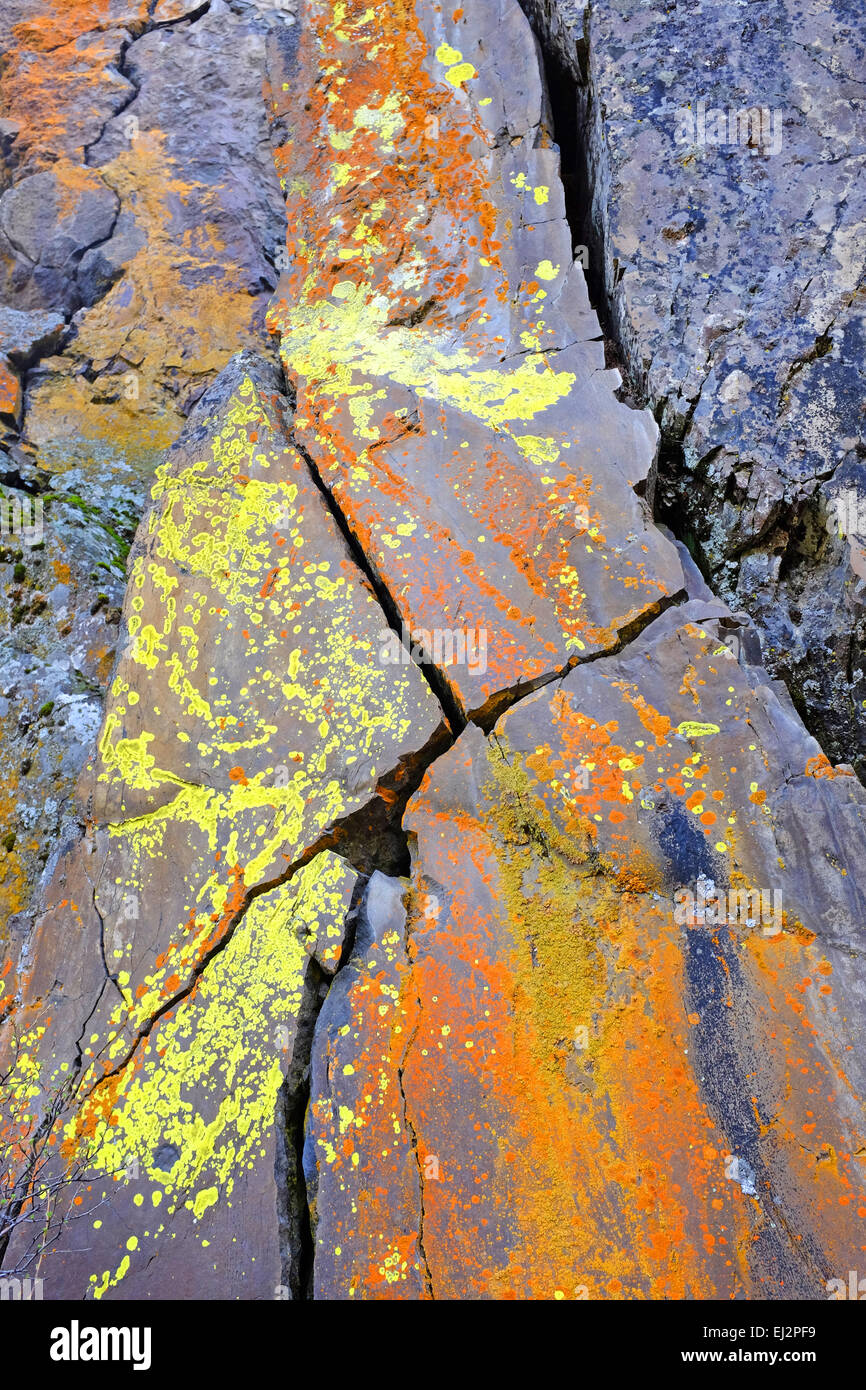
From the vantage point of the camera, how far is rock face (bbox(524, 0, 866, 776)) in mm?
3703

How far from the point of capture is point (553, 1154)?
2781mm

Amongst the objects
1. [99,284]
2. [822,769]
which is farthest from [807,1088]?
[99,284]

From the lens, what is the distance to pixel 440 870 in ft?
10.8

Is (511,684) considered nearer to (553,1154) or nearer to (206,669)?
(206,669)

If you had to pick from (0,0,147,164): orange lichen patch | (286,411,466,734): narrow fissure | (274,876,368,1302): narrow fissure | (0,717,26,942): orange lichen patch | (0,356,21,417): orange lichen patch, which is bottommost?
(274,876,368,1302): narrow fissure

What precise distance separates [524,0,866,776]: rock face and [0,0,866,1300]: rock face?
289 mm

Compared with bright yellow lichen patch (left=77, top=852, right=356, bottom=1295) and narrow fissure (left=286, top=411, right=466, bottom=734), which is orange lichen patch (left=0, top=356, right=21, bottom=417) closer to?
narrow fissure (left=286, top=411, right=466, bottom=734)

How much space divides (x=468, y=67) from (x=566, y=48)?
1.83 ft

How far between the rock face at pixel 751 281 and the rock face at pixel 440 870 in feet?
0.95

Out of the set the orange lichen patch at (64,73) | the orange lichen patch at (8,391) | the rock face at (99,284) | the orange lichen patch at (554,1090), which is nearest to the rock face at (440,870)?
the orange lichen patch at (554,1090)

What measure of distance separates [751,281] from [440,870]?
10.2 ft

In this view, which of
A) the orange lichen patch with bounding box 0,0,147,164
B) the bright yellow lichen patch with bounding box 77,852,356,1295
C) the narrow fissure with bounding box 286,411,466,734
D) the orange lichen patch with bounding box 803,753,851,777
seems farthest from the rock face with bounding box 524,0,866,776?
the orange lichen patch with bounding box 0,0,147,164

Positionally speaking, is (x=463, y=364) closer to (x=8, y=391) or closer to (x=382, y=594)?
(x=382, y=594)

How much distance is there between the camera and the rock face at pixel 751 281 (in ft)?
12.1
